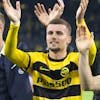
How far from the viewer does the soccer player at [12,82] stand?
3.73 meters

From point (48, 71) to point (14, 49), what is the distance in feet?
1.05

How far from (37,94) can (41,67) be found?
8.5 inches

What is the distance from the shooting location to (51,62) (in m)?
3.57

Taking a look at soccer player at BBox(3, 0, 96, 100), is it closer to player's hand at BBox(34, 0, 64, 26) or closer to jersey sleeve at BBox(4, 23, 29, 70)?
jersey sleeve at BBox(4, 23, 29, 70)

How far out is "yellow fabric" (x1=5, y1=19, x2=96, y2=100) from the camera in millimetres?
3445

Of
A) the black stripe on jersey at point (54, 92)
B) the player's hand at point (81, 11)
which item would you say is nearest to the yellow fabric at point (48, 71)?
the black stripe on jersey at point (54, 92)

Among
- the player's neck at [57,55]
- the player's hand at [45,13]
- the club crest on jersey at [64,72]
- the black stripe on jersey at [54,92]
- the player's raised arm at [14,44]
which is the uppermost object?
the player's hand at [45,13]

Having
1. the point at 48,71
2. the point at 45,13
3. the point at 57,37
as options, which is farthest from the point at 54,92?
the point at 45,13

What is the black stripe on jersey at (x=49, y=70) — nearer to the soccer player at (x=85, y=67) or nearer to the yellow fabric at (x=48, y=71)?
the yellow fabric at (x=48, y=71)

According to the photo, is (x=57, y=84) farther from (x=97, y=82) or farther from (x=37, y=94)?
(x=97, y=82)

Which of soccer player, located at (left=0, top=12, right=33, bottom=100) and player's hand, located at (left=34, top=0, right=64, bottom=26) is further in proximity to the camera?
player's hand, located at (left=34, top=0, right=64, bottom=26)

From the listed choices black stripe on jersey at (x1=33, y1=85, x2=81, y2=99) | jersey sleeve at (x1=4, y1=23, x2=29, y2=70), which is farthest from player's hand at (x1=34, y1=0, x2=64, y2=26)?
black stripe on jersey at (x1=33, y1=85, x2=81, y2=99)

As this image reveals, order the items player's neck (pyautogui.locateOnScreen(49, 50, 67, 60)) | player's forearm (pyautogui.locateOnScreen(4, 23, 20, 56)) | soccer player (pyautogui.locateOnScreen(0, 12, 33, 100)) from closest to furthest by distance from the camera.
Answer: player's forearm (pyautogui.locateOnScreen(4, 23, 20, 56)) < player's neck (pyautogui.locateOnScreen(49, 50, 67, 60)) < soccer player (pyautogui.locateOnScreen(0, 12, 33, 100))

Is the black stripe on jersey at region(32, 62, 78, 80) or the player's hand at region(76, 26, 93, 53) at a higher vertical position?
the player's hand at region(76, 26, 93, 53)
